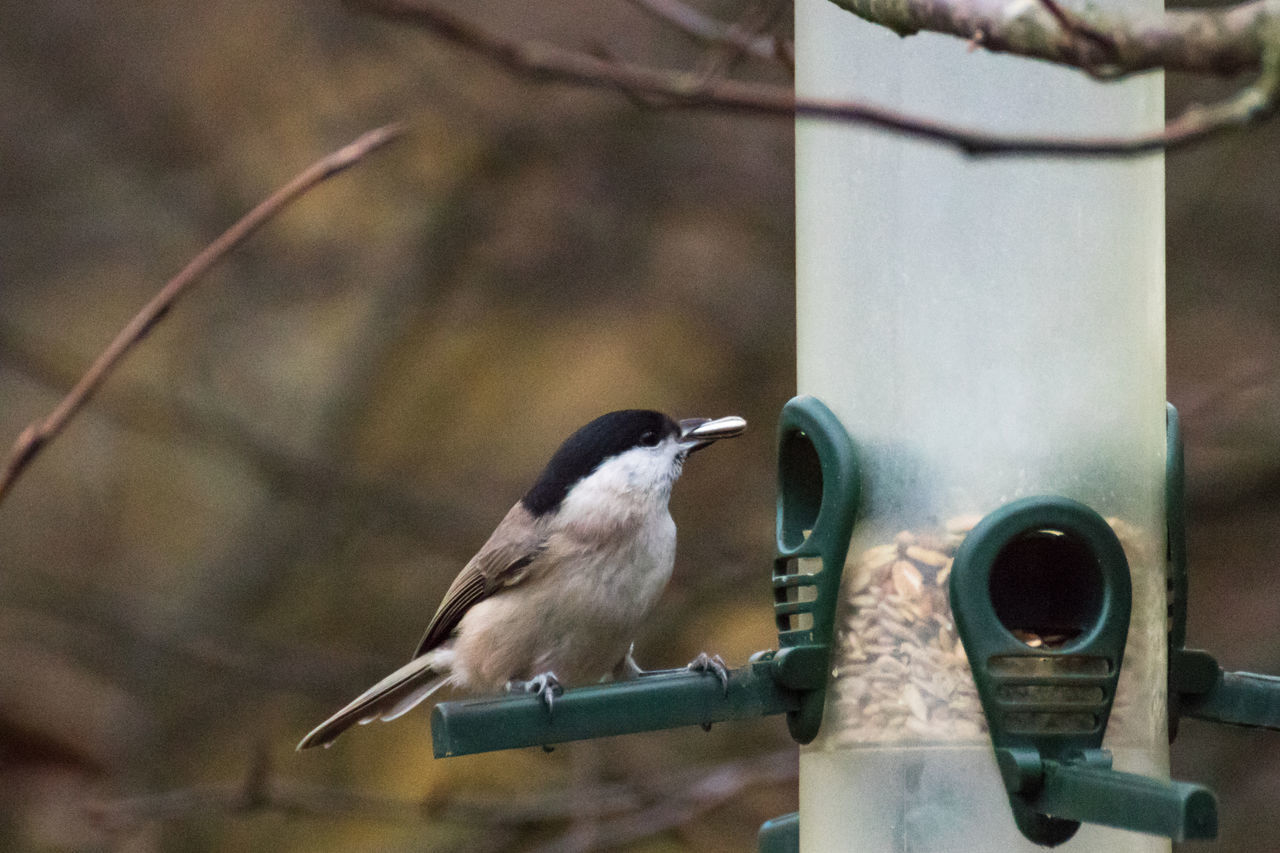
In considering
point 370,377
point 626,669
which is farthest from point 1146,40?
point 370,377

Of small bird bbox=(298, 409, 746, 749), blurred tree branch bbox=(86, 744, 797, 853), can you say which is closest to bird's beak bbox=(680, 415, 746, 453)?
small bird bbox=(298, 409, 746, 749)

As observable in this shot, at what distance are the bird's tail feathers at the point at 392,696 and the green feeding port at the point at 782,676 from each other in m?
1.19

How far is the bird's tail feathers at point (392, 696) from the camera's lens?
4.42 meters

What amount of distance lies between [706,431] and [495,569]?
707 mm

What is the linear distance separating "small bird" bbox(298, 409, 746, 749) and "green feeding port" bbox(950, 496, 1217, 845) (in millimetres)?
1120

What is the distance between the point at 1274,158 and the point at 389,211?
143 inches

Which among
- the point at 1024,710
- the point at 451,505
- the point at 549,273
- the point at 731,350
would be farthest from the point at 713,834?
the point at 1024,710

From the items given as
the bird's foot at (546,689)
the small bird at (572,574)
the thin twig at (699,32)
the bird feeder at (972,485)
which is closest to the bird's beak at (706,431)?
the small bird at (572,574)

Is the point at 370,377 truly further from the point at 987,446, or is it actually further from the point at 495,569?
the point at 987,446

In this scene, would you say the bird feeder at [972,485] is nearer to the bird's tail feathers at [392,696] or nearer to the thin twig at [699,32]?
the thin twig at [699,32]

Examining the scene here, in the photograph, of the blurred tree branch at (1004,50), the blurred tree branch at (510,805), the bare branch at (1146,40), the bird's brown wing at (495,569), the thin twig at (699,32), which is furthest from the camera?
the blurred tree branch at (510,805)

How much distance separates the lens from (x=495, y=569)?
429 cm

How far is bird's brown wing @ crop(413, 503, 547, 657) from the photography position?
4.23 m

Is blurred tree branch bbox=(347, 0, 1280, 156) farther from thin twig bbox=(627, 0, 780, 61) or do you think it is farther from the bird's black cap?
the bird's black cap
